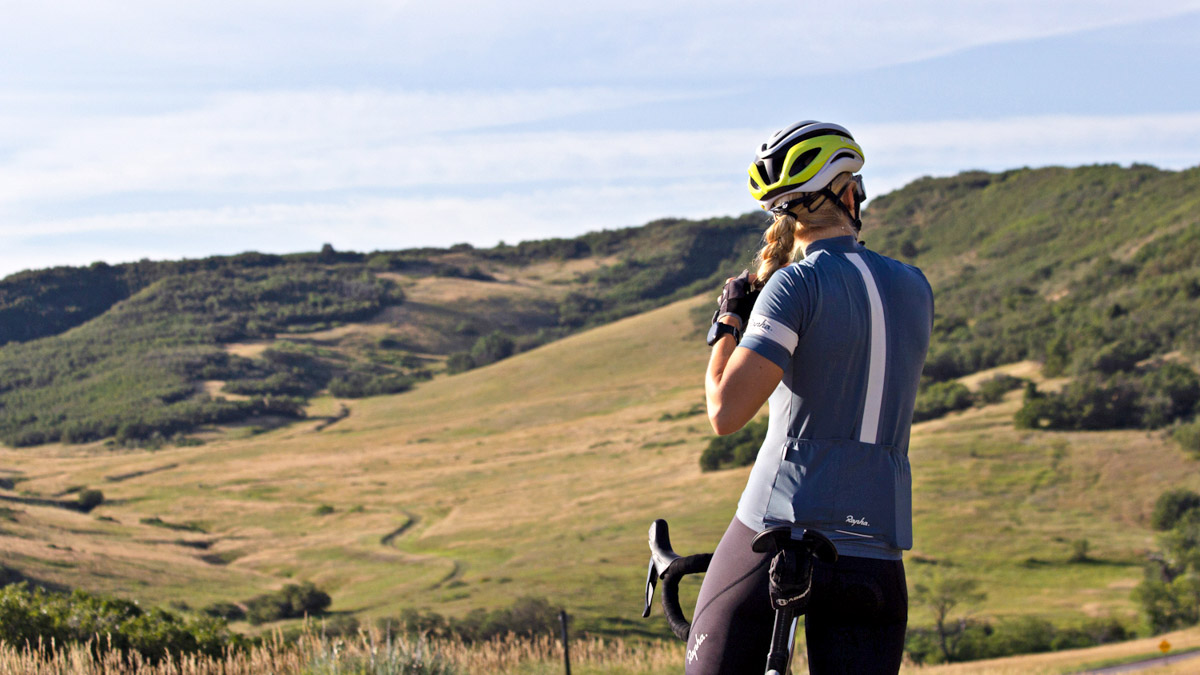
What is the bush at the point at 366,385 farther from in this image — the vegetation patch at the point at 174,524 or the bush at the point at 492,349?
the vegetation patch at the point at 174,524

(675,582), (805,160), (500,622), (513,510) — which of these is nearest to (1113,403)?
(513,510)

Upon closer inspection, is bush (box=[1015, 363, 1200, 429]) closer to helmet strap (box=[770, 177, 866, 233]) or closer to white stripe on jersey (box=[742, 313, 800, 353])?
helmet strap (box=[770, 177, 866, 233])

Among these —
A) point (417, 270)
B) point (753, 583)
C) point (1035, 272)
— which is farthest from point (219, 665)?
point (417, 270)

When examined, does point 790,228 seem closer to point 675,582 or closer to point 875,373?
point 875,373

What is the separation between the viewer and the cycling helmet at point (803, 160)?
2666mm

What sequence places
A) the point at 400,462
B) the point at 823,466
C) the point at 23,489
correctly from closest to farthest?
the point at 823,466, the point at 23,489, the point at 400,462

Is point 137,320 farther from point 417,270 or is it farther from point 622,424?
point 622,424

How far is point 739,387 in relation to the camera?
94.9 inches

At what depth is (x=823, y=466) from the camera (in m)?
2.42

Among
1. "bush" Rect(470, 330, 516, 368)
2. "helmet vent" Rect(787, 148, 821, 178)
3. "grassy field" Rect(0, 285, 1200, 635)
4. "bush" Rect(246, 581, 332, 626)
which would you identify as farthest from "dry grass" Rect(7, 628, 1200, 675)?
"bush" Rect(470, 330, 516, 368)

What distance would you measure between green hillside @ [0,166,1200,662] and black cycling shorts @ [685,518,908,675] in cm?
466

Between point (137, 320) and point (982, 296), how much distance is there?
102027 millimetres

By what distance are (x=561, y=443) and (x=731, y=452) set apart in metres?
23.7

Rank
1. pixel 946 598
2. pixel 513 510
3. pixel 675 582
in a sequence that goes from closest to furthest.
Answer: pixel 675 582
pixel 946 598
pixel 513 510
